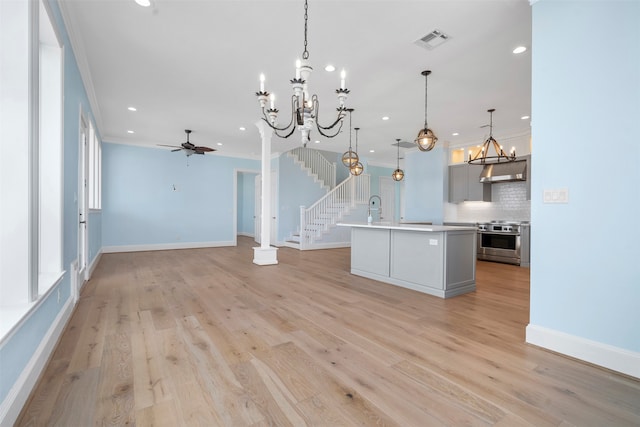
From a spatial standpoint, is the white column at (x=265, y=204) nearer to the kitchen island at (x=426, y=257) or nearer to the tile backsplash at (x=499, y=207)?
the kitchen island at (x=426, y=257)

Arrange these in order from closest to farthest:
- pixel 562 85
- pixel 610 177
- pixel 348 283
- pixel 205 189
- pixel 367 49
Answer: pixel 610 177 → pixel 562 85 → pixel 367 49 → pixel 348 283 → pixel 205 189

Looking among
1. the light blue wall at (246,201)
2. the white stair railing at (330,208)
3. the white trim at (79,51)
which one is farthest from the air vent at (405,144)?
the white trim at (79,51)

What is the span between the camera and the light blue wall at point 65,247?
1.57 metres

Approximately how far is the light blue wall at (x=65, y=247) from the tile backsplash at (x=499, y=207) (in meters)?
7.44

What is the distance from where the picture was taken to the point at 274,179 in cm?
936

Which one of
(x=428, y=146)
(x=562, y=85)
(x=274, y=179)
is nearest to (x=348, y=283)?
(x=428, y=146)

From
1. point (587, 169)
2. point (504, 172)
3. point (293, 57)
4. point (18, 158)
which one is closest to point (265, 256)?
point (293, 57)

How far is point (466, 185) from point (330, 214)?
3688 millimetres

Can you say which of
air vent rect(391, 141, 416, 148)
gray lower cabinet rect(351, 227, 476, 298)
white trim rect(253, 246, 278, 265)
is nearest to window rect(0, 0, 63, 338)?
gray lower cabinet rect(351, 227, 476, 298)

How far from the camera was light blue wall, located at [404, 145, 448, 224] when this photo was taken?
25.4 feet

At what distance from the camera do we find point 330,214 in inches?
349

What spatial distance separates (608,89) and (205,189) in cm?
850

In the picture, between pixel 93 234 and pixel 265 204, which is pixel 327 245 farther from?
pixel 93 234

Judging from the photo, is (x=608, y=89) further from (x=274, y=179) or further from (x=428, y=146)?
(x=274, y=179)
